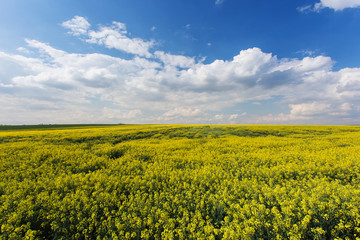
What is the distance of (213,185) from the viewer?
6043mm

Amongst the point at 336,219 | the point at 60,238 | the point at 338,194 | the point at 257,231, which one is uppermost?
the point at 338,194

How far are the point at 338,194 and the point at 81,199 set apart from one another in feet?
26.6

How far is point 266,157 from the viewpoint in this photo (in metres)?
9.38

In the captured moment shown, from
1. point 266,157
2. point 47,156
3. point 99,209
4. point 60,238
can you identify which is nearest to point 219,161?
point 266,157

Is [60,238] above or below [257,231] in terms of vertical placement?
below

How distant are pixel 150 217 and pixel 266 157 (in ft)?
26.9

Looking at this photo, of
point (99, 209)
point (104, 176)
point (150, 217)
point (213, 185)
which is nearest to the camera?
point (150, 217)

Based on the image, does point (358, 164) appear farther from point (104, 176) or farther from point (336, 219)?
point (104, 176)

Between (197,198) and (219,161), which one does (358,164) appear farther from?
(197,198)

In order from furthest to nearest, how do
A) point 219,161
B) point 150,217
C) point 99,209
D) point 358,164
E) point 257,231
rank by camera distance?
point 219,161
point 358,164
point 99,209
point 150,217
point 257,231

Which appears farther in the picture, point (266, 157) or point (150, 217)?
point (266, 157)

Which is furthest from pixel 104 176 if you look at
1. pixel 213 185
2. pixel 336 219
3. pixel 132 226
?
pixel 336 219

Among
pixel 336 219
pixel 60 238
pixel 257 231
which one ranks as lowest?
pixel 60 238

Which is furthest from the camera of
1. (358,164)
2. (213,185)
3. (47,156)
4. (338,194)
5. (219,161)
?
(47,156)
